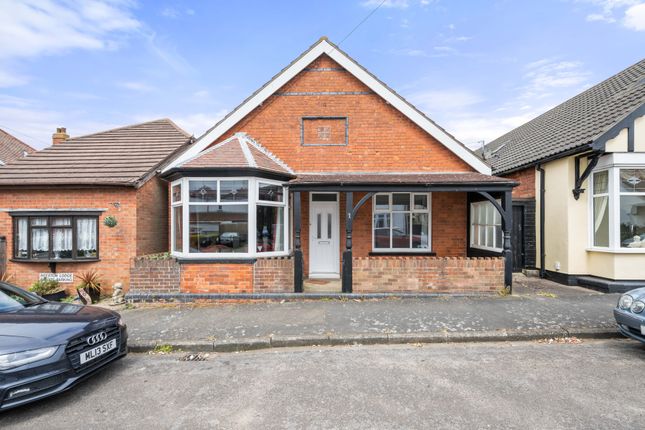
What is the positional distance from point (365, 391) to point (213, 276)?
4690 mm

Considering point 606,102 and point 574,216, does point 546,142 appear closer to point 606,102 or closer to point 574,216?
point 606,102

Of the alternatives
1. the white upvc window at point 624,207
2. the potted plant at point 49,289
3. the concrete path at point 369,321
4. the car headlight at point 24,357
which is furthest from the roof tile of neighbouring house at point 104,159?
the white upvc window at point 624,207

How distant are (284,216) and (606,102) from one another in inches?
376

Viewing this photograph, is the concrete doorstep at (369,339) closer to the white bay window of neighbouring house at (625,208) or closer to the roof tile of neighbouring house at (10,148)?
the white bay window of neighbouring house at (625,208)

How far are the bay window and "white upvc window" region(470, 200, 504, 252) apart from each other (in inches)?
410

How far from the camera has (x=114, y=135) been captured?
10.6m

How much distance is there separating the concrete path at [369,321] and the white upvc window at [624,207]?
1.45 metres

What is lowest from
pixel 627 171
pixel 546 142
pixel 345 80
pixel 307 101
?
pixel 627 171

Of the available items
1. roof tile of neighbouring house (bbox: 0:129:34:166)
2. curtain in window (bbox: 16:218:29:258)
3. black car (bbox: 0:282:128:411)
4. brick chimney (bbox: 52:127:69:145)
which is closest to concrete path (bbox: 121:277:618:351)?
black car (bbox: 0:282:128:411)

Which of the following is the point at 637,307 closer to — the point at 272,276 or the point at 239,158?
the point at 272,276

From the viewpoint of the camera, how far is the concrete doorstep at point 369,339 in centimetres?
474

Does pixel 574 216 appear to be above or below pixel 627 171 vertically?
below

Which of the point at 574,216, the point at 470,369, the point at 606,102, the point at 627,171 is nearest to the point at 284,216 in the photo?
the point at 470,369

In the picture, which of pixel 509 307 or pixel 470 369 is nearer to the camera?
pixel 470 369
